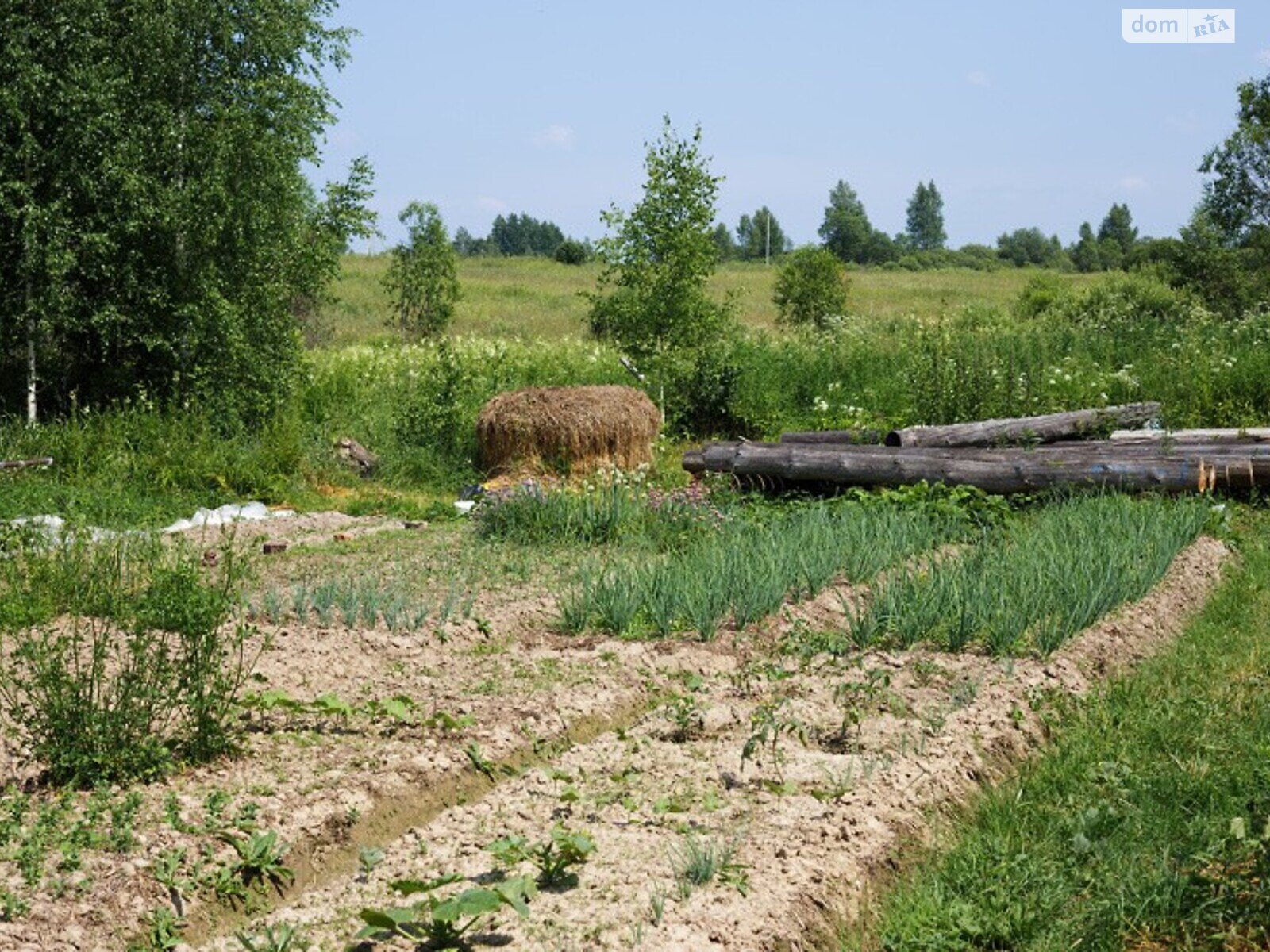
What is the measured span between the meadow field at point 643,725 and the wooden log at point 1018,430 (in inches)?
59.4

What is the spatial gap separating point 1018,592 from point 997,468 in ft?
16.1

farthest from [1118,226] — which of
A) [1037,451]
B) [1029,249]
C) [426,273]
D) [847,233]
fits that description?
[1037,451]

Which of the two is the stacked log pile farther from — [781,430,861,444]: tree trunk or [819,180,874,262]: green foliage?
[819,180,874,262]: green foliage

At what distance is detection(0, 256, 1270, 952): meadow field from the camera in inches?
177

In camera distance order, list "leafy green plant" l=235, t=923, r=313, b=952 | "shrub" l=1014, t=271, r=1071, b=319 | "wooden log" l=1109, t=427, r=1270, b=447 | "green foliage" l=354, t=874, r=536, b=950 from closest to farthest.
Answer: "green foliage" l=354, t=874, r=536, b=950
"leafy green plant" l=235, t=923, r=313, b=952
"wooden log" l=1109, t=427, r=1270, b=447
"shrub" l=1014, t=271, r=1071, b=319

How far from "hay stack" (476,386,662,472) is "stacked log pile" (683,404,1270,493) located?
1.22m

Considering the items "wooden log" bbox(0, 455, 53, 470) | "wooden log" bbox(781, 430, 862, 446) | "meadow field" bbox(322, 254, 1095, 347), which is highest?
"meadow field" bbox(322, 254, 1095, 347)

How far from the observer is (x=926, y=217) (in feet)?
464

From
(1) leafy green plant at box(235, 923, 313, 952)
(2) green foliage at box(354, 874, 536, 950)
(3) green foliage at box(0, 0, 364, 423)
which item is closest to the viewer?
(2) green foliage at box(354, 874, 536, 950)

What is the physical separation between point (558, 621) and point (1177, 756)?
363 centimetres

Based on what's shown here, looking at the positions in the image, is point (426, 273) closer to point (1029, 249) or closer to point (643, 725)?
point (643, 725)

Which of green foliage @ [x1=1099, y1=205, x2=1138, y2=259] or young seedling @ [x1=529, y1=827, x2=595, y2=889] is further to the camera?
green foliage @ [x1=1099, y1=205, x2=1138, y2=259]

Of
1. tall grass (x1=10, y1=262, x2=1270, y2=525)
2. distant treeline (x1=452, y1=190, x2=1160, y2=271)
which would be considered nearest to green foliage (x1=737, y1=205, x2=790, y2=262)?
distant treeline (x1=452, y1=190, x2=1160, y2=271)

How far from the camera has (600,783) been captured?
18.2ft
